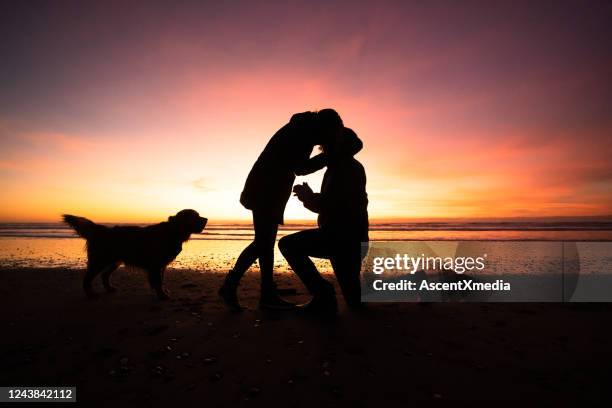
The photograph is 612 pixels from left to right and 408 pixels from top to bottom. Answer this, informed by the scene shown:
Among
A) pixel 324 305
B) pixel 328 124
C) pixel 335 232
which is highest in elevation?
pixel 328 124

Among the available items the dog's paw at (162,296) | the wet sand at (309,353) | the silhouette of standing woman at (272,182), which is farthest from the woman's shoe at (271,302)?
the dog's paw at (162,296)

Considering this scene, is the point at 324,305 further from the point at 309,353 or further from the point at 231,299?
the point at 231,299

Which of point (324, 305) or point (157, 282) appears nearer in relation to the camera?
point (324, 305)

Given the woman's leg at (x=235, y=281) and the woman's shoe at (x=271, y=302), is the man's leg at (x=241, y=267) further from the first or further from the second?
the woman's shoe at (x=271, y=302)

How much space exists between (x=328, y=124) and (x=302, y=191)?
914 millimetres

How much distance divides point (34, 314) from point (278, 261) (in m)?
5.76

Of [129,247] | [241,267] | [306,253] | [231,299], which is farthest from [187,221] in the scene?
[306,253]

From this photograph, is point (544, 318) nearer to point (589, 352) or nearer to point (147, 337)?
point (589, 352)

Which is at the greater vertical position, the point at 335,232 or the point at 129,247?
the point at 335,232

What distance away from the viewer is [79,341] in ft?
9.32

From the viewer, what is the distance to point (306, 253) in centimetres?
364

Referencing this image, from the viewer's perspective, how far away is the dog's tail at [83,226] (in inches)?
184

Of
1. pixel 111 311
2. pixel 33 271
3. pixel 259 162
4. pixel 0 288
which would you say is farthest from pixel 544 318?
pixel 33 271

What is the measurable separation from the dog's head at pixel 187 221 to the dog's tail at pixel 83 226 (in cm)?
113
